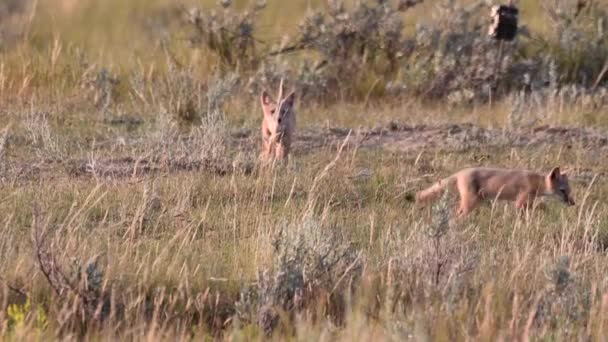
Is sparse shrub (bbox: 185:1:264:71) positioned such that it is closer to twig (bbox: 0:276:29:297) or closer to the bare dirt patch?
the bare dirt patch

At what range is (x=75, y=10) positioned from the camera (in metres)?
23.8

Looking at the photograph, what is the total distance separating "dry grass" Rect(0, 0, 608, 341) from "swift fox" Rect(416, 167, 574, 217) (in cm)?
15

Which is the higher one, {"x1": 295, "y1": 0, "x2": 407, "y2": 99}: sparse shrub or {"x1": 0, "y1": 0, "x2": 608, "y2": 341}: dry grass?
{"x1": 295, "y1": 0, "x2": 407, "y2": 99}: sparse shrub

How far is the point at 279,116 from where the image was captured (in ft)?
36.7

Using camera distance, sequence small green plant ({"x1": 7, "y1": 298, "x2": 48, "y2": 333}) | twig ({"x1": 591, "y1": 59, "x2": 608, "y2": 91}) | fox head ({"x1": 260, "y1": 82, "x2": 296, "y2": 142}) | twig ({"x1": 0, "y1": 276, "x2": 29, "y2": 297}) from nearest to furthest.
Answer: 1. small green plant ({"x1": 7, "y1": 298, "x2": 48, "y2": 333})
2. twig ({"x1": 0, "y1": 276, "x2": 29, "y2": 297})
3. fox head ({"x1": 260, "y1": 82, "x2": 296, "y2": 142})
4. twig ({"x1": 591, "y1": 59, "x2": 608, "y2": 91})

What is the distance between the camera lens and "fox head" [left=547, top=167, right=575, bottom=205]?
968cm

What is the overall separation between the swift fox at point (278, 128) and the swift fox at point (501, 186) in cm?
167

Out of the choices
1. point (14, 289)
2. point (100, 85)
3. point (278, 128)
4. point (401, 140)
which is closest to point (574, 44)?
point (401, 140)

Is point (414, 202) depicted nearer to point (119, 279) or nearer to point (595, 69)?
point (119, 279)

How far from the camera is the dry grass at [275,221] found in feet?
21.2

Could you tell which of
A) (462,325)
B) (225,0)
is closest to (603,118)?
(225,0)

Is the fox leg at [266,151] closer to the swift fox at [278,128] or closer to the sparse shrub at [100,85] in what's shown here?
the swift fox at [278,128]

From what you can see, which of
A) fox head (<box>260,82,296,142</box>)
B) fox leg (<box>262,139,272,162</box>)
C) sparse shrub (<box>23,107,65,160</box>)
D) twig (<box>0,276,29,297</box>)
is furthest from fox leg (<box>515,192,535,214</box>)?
twig (<box>0,276,29,297</box>)

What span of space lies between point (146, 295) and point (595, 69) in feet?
32.5
